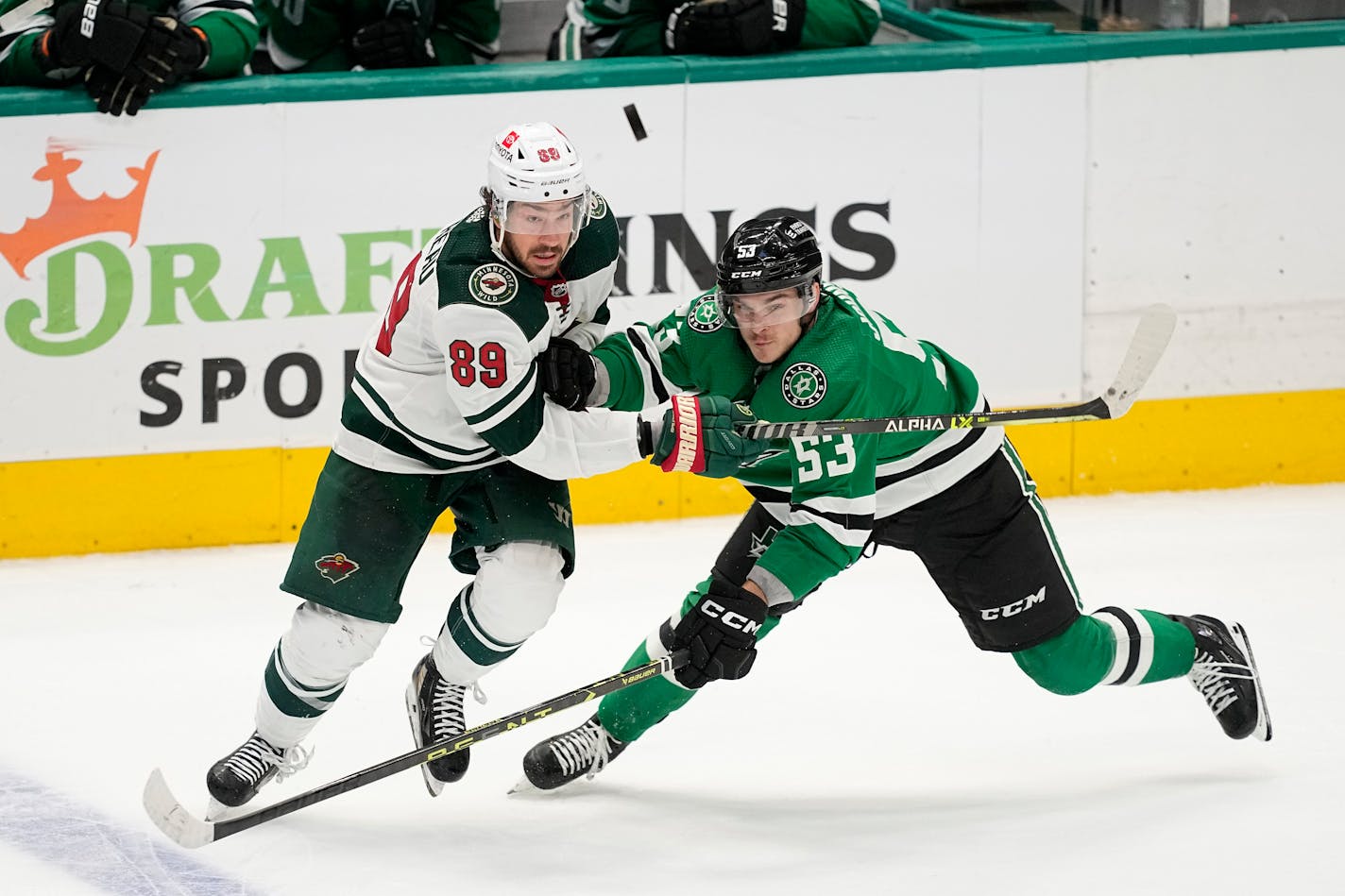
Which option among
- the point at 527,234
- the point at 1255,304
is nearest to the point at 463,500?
the point at 527,234

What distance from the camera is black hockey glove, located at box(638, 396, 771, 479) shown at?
3.02 metres

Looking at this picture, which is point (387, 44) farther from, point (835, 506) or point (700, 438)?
point (835, 506)

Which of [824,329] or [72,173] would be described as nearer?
[824,329]

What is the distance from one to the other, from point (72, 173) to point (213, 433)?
752 mm

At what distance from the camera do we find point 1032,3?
570 cm

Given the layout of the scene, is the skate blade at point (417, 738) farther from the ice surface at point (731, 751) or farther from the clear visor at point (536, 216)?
the clear visor at point (536, 216)

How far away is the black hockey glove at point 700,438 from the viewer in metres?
3.02

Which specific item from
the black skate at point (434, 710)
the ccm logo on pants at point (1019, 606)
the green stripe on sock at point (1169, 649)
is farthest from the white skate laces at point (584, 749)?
the green stripe on sock at point (1169, 649)

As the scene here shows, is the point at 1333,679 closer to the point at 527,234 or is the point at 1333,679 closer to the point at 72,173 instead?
the point at 527,234

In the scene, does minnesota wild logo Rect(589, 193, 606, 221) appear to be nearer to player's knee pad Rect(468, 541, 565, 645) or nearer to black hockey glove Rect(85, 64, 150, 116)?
player's knee pad Rect(468, 541, 565, 645)

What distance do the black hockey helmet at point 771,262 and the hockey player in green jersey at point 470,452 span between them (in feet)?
0.71

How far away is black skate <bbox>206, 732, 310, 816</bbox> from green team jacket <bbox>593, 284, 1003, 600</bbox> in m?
0.86

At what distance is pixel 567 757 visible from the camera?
3338 mm

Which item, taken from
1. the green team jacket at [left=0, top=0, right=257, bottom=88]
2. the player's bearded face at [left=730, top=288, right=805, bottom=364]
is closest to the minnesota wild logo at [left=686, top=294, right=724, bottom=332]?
the player's bearded face at [left=730, top=288, right=805, bottom=364]
